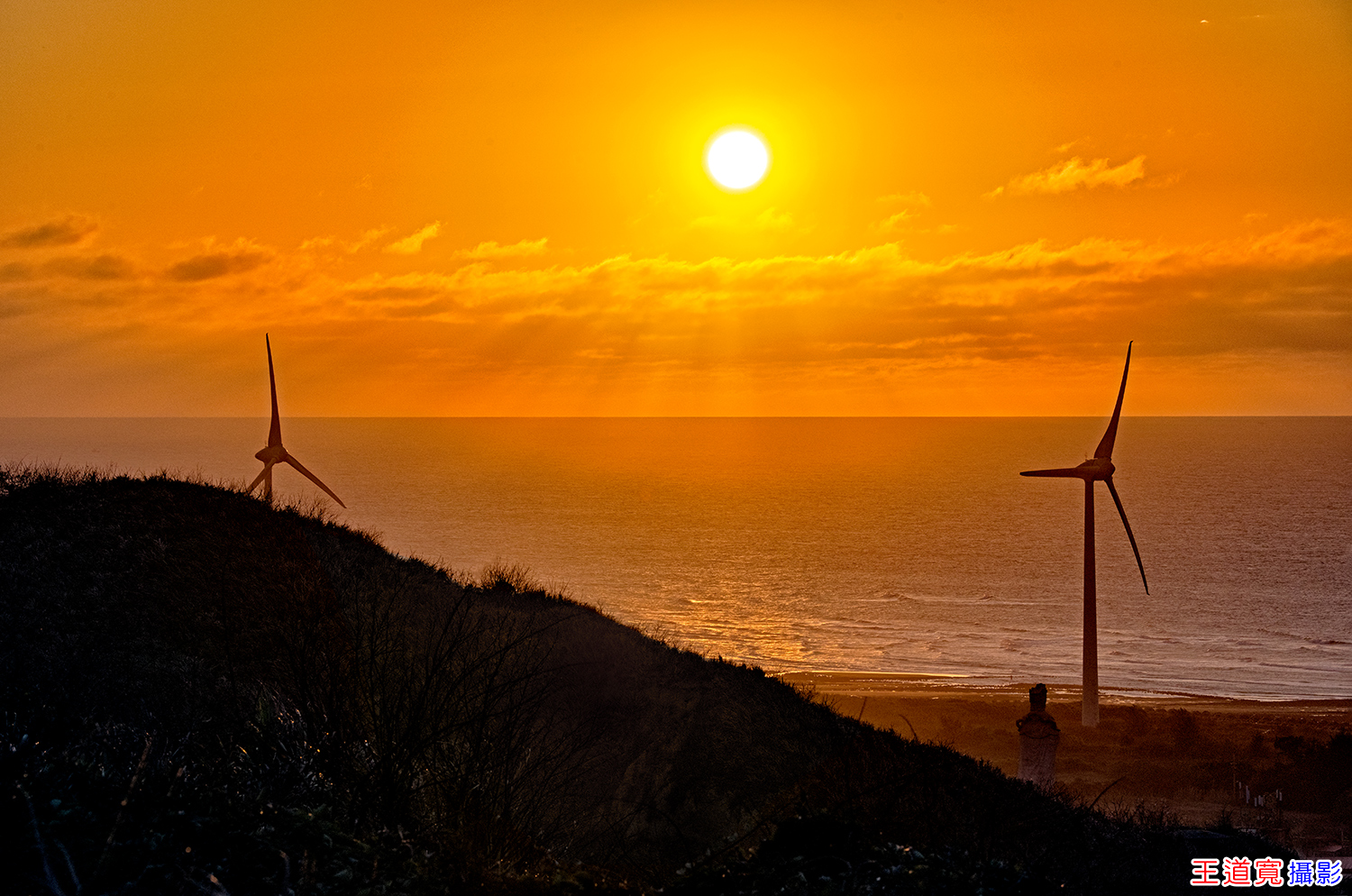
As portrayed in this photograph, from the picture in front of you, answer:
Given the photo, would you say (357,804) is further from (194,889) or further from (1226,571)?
(1226,571)

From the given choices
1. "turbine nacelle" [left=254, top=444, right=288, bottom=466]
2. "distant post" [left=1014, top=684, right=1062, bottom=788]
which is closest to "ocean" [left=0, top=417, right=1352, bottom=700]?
"turbine nacelle" [left=254, top=444, right=288, bottom=466]

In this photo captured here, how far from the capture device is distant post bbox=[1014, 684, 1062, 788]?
30.8m

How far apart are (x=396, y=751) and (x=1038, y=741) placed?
1041 inches

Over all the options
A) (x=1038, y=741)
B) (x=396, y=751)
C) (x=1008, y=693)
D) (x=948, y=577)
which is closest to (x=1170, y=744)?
(x=1008, y=693)

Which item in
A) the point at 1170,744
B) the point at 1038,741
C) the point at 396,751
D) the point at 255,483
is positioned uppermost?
the point at 255,483

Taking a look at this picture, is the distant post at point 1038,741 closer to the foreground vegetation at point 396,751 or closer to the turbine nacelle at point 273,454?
the foreground vegetation at point 396,751

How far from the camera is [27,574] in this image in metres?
22.9

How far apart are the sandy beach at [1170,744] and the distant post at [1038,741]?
6.33ft

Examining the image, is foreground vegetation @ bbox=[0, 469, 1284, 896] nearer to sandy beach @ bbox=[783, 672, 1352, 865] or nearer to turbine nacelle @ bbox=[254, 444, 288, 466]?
sandy beach @ bbox=[783, 672, 1352, 865]

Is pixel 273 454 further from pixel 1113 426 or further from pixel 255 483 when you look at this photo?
pixel 1113 426

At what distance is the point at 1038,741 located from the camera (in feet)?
101

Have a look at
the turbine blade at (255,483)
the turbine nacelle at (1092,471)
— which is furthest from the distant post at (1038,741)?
the turbine blade at (255,483)

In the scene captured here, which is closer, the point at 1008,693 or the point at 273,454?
the point at 273,454

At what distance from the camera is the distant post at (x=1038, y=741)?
30.8 m
